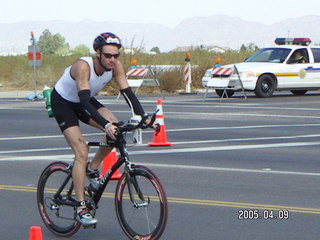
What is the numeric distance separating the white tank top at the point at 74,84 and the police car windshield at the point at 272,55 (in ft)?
73.1

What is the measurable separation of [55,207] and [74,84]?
1.19m

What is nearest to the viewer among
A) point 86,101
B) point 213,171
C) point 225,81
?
point 86,101

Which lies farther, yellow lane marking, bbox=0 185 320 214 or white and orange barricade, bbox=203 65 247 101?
white and orange barricade, bbox=203 65 247 101

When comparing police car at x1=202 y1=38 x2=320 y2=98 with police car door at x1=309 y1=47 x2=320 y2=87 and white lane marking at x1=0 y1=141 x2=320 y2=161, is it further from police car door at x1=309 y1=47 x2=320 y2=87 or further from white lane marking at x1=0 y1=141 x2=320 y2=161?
white lane marking at x1=0 y1=141 x2=320 y2=161

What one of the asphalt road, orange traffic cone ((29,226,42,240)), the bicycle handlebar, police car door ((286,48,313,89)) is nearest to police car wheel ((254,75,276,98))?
police car door ((286,48,313,89))

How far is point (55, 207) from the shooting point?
8789mm

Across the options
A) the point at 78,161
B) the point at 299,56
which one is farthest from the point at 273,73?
the point at 78,161

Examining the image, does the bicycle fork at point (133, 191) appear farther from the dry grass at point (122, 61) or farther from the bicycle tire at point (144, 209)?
the dry grass at point (122, 61)

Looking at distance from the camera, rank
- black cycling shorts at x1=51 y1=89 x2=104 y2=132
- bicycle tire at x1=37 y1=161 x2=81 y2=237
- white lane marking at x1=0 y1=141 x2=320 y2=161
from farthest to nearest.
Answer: white lane marking at x1=0 y1=141 x2=320 y2=161
bicycle tire at x1=37 y1=161 x2=81 y2=237
black cycling shorts at x1=51 y1=89 x2=104 y2=132

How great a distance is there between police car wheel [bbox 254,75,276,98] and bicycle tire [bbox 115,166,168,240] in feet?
71.8

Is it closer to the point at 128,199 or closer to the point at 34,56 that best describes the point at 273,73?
the point at 34,56

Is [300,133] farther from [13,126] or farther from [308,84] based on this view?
[308,84]

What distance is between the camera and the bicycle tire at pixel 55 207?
8.63 meters

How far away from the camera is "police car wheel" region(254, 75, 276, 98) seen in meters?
29.7
